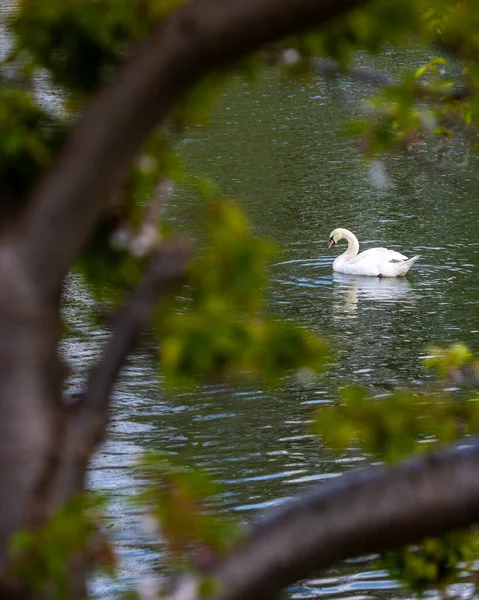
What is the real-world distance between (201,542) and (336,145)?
2519 centimetres

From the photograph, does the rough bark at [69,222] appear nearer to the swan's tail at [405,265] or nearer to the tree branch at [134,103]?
the tree branch at [134,103]

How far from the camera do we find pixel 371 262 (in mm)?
18266

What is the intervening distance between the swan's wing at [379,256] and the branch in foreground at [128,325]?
51.1ft

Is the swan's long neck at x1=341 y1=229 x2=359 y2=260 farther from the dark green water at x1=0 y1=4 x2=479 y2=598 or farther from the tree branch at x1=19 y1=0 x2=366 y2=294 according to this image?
the tree branch at x1=19 y1=0 x2=366 y2=294

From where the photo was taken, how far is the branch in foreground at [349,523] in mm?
2154

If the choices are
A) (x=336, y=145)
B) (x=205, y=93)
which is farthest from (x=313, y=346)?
(x=336, y=145)

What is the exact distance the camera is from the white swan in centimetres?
1784

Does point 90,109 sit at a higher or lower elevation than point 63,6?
lower

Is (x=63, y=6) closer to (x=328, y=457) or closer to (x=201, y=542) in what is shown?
(x=201, y=542)

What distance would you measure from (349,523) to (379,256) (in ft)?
52.7

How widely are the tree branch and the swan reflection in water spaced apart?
1415cm

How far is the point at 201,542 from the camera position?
225 centimetres

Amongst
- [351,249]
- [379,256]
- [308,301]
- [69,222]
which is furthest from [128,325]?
[351,249]

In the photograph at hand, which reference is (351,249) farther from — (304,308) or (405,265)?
(304,308)
